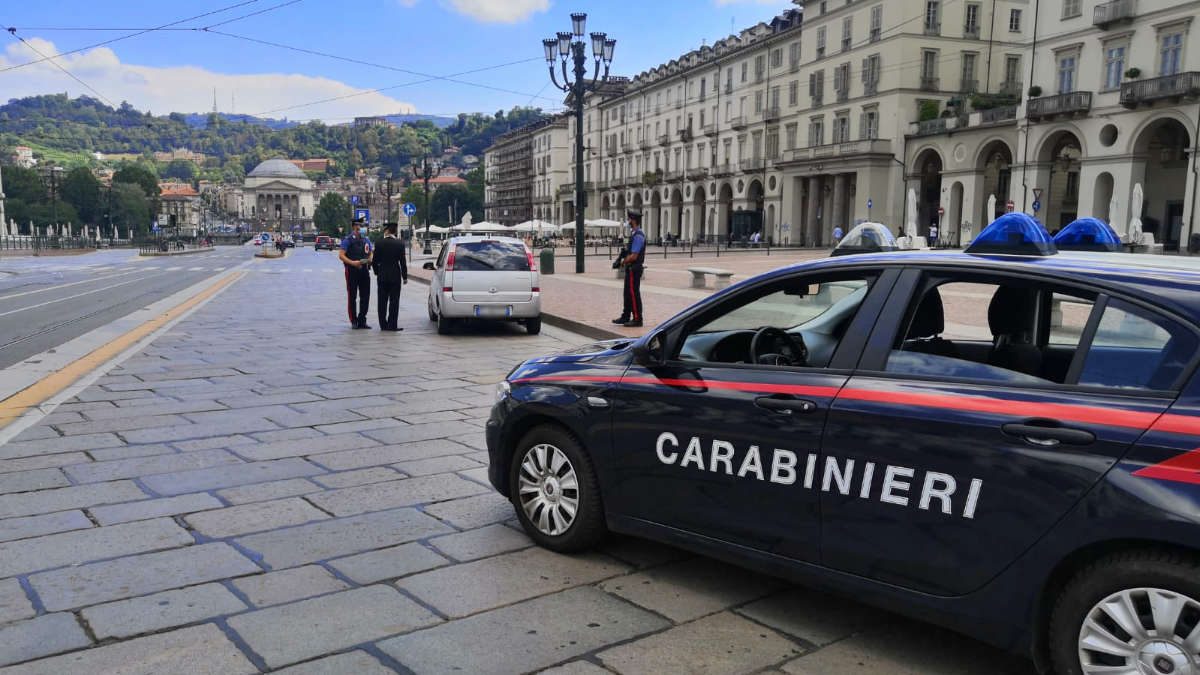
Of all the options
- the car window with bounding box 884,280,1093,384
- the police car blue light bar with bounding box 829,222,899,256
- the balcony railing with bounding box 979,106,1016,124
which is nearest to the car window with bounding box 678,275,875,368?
the car window with bounding box 884,280,1093,384

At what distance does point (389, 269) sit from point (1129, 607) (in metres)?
12.4

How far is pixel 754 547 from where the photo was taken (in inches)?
140

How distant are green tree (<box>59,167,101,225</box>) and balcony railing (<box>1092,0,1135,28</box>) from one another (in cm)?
12091

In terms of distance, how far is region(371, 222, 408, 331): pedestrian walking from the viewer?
13.9 metres

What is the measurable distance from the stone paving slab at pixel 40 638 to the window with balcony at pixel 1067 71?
4788cm

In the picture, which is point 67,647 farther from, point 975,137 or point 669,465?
point 975,137

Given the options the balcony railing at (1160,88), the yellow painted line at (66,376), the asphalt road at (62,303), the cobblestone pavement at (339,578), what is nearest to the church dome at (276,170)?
the asphalt road at (62,303)

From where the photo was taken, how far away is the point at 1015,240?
11.2ft

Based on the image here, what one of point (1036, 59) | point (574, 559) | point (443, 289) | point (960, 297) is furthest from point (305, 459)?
point (1036, 59)

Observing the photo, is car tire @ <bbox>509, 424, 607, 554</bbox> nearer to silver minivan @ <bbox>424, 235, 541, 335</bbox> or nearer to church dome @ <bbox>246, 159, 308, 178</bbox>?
silver minivan @ <bbox>424, 235, 541, 335</bbox>

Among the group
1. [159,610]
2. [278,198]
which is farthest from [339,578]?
[278,198]

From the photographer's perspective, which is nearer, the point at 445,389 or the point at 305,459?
A: the point at 305,459

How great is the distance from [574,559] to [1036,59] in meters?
48.5

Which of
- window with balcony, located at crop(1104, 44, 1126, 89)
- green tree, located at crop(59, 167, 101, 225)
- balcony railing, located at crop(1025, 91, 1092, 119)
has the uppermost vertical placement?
window with balcony, located at crop(1104, 44, 1126, 89)
